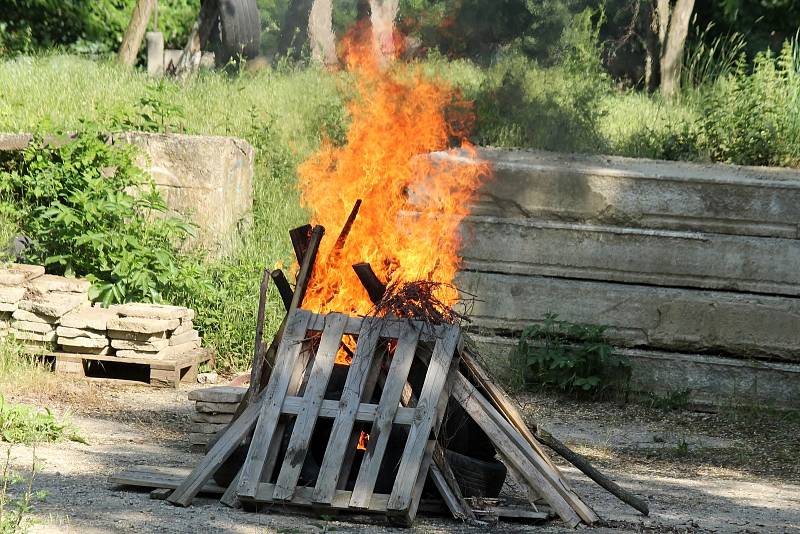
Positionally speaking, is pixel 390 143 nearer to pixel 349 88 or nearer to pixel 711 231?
pixel 711 231

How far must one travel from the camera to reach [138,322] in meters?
8.23

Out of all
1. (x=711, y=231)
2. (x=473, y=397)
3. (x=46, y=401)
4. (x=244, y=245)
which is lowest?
(x=46, y=401)

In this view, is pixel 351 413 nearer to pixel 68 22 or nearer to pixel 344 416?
pixel 344 416

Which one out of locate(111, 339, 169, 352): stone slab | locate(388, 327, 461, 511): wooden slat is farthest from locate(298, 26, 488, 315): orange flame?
locate(111, 339, 169, 352): stone slab

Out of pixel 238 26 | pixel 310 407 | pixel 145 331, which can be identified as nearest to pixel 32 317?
pixel 145 331

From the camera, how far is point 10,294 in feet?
27.7

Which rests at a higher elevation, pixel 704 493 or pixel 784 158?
pixel 784 158

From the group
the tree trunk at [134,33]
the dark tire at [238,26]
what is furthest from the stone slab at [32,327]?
the dark tire at [238,26]

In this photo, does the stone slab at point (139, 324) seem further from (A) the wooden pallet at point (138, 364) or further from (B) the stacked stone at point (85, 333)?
(A) the wooden pallet at point (138, 364)

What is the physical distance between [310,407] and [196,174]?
16.8ft

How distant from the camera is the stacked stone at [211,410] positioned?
6.38 m

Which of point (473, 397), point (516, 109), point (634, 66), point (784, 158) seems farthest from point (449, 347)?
point (634, 66)

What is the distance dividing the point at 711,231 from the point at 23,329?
5.40m

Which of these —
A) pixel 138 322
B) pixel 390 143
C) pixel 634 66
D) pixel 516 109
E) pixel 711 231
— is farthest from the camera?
pixel 634 66
